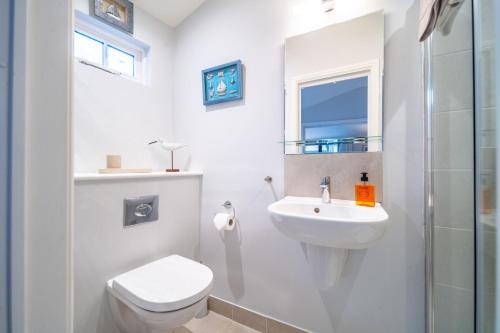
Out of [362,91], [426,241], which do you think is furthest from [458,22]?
[426,241]

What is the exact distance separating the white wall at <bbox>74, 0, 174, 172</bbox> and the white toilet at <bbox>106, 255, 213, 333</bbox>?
0.75 metres

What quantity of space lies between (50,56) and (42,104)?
0.09 meters

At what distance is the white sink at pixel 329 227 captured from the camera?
0.80m

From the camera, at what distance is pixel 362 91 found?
3.69ft

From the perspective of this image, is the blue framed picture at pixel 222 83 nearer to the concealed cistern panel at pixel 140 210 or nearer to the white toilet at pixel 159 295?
the concealed cistern panel at pixel 140 210

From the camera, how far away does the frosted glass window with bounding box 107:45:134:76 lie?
156 centimetres

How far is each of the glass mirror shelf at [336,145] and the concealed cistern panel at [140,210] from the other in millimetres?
914

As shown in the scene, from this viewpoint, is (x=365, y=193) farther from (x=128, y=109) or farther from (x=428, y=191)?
(x=128, y=109)

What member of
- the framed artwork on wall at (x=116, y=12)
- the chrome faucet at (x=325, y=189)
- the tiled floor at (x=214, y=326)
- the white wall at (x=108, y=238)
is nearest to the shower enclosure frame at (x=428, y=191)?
the chrome faucet at (x=325, y=189)

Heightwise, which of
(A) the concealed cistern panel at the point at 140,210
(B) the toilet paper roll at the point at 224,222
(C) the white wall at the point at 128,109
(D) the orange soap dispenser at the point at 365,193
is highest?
(C) the white wall at the point at 128,109

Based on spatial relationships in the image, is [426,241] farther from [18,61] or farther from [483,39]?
[18,61]

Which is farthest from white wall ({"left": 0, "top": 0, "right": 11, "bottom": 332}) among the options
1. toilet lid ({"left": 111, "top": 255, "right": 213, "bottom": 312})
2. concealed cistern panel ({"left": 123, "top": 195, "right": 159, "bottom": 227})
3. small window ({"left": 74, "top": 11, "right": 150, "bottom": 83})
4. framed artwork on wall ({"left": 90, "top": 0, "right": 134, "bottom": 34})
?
framed artwork on wall ({"left": 90, "top": 0, "right": 134, "bottom": 34})

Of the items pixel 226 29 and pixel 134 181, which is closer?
pixel 134 181

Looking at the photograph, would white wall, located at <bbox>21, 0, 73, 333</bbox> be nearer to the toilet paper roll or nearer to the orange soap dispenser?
the toilet paper roll
